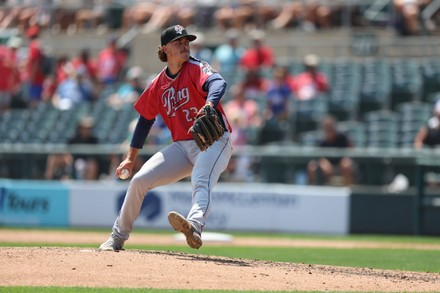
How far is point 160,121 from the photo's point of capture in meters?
17.2

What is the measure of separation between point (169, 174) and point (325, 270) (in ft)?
5.42

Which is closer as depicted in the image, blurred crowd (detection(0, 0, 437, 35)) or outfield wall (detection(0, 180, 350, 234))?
outfield wall (detection(0, 180, 350, 234))

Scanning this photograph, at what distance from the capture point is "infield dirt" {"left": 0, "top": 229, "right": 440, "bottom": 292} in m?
7.46

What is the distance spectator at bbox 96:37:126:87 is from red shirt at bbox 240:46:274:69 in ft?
9.66

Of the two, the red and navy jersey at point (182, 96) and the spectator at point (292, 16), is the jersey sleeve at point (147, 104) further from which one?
the spectator at point (292, 16)

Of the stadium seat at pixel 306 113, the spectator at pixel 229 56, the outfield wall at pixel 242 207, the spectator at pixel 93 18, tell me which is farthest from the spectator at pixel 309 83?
the spectator at pixel 93 18

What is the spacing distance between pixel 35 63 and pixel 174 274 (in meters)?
13.4

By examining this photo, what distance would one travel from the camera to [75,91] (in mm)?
Answer: 19828

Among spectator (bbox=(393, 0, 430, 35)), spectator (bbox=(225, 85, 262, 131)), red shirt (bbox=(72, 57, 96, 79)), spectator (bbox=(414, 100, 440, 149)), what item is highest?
spectator (bbox=(393, 0, 430, 35))

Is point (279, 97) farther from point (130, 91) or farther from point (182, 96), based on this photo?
point (182, 96)

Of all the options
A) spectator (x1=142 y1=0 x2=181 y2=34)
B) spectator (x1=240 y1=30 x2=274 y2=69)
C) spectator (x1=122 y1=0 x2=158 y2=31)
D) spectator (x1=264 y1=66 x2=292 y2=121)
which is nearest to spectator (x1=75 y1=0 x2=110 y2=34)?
spectator (x1=122 y1=0 x2=158 y2=31)

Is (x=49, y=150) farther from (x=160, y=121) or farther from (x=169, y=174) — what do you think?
(x=169, y=174)

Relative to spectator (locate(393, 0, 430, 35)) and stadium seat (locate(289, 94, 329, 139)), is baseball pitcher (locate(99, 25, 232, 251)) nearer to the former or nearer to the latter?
stadium seat (locate(289, 94, 329, 139))

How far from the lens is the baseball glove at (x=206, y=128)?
8070mm
